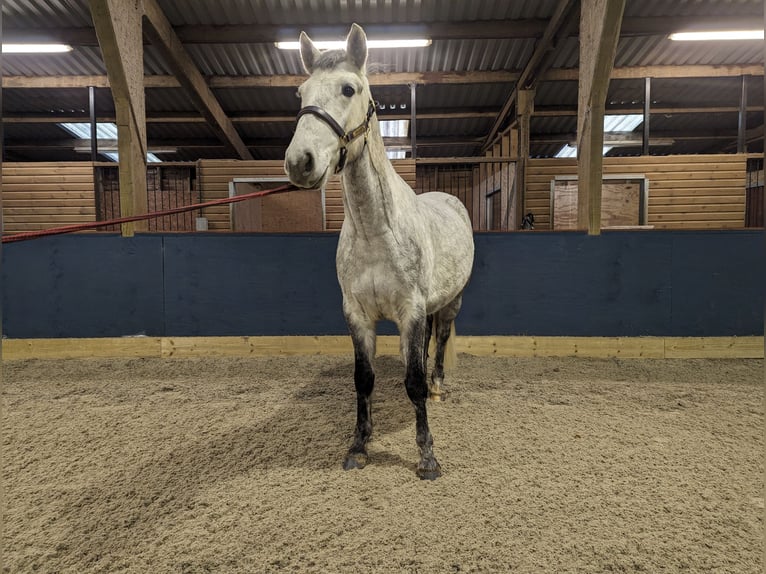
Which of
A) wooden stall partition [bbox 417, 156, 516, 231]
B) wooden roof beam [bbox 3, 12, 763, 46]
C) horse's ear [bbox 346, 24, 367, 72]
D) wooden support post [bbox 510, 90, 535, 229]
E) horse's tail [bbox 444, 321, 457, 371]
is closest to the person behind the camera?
horse's ear [bbox 346, 24, 367, 72]

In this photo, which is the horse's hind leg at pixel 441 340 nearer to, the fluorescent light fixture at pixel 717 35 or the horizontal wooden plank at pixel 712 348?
the horizontal wooden plank at pixel 712 348

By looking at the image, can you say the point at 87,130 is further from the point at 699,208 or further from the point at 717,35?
the point at 699,208

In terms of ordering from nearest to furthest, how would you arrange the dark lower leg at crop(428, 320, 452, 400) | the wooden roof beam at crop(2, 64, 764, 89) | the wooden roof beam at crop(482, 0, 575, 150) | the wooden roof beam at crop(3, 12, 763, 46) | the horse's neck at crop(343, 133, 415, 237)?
the horse's neck at crop(343, 133, 415, 237) → the dark lower leg at crop(428, 320, 452, 400) → the wooden roof beam at crop(482, 0, 575, 150) → the wooden roof beam at crop(3, 12, 763, 46) → the wooden roof beam at crop(2, 64, 764, 89)

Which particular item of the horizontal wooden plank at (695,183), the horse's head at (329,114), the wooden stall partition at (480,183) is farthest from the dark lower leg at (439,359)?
the horizontal wooden plank at (695,183)

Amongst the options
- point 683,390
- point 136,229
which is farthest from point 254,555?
point 136,229

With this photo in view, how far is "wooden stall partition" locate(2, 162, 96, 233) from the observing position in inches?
308

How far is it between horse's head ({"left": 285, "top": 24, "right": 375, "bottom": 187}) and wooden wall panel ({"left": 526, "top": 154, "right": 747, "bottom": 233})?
7053 mm

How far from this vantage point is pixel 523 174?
7.74 m

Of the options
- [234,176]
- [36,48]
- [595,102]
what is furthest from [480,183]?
[36,48]

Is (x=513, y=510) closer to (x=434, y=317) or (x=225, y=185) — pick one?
(x=434, y=317)

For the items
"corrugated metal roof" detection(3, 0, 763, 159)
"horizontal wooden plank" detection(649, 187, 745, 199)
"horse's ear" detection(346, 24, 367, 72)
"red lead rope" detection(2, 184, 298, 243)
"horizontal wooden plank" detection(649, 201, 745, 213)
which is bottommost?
"red lead rope" detection(2, 184, 298, 243)

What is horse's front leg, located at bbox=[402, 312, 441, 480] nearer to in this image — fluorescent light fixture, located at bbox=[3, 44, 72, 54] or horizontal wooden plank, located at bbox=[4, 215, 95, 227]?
fluorescent light fixture, located at bbox=[3, 44, 72, 54]

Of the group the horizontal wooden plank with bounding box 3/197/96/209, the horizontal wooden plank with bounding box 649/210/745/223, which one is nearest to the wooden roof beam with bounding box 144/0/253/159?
the horizontal wooden plank with bounding box 3/197/96/209

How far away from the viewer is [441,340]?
3035 millimetres
